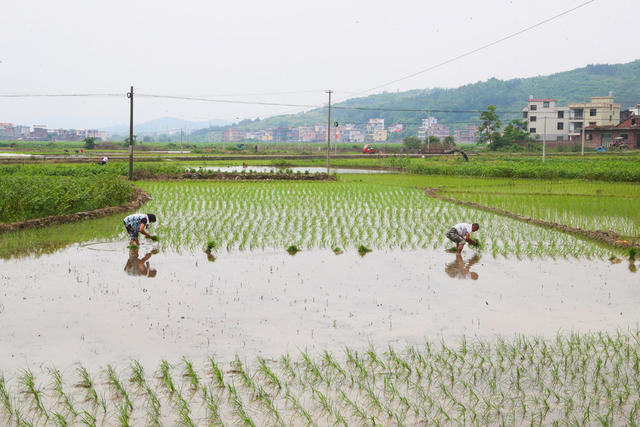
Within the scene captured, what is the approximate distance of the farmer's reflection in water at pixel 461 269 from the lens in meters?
8.28

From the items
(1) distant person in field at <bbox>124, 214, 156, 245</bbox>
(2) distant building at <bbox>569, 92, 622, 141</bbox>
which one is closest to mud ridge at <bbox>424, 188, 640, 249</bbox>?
(1) distant person in field at <bbox>124, 214, 156, 245</bbox>

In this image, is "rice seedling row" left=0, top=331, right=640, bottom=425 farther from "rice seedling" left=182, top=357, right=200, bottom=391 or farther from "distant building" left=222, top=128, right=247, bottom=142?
"distant building" left=222, top=128, right=247, bottom=142

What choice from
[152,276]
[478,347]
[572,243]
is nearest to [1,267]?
[152,276]

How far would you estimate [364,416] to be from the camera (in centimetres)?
410

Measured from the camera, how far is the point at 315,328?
5.98 metres

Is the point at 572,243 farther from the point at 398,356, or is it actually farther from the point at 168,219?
the point at 168,219

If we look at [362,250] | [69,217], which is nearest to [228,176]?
[69,217]

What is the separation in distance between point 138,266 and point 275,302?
2743 millimetres

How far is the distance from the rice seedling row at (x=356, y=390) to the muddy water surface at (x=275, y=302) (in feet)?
1.17

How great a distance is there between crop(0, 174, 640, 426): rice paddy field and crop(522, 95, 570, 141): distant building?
57.3 m

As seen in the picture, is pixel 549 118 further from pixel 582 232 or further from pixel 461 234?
pixel 461 234

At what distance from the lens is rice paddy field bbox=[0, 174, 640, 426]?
4293 millimetres

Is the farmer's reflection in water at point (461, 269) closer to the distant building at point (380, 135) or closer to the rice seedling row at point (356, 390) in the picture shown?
the rice seedling row at point (356, 390)

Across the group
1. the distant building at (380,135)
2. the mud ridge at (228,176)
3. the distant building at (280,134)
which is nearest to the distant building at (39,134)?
the distant building at (280,134)
